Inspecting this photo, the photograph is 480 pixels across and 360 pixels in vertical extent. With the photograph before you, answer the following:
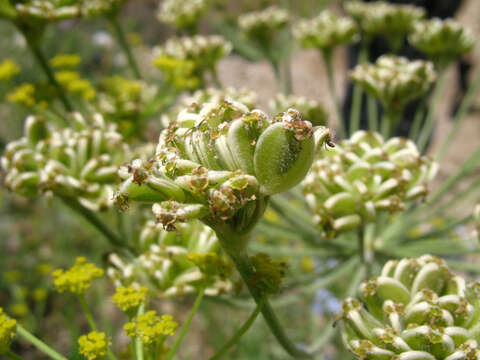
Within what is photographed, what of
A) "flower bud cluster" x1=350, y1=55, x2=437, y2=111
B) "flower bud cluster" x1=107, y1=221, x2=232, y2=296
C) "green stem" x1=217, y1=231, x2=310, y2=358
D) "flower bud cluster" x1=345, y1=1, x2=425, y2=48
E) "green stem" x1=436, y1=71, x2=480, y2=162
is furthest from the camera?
"flower bud cluster" x1=345, y1=1, x2=425, y2=48

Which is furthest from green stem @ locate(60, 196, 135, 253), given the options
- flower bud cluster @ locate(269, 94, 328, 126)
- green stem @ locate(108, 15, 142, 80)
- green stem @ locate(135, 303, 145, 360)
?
green stem @ locate(108, 15, 142, 80)

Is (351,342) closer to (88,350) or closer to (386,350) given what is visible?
(386,350)

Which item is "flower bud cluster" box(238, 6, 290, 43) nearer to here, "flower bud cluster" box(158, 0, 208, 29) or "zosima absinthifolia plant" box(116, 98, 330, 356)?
"flower bud cluster" box(158, 0, 208, 29)

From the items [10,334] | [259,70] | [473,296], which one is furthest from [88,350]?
[259,70]

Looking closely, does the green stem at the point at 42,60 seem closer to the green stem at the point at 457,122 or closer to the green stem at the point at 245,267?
the green stem at the point at 245,267

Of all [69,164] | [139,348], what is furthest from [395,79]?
[139,348]

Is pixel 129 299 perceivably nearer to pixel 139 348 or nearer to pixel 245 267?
pixel 139 348
